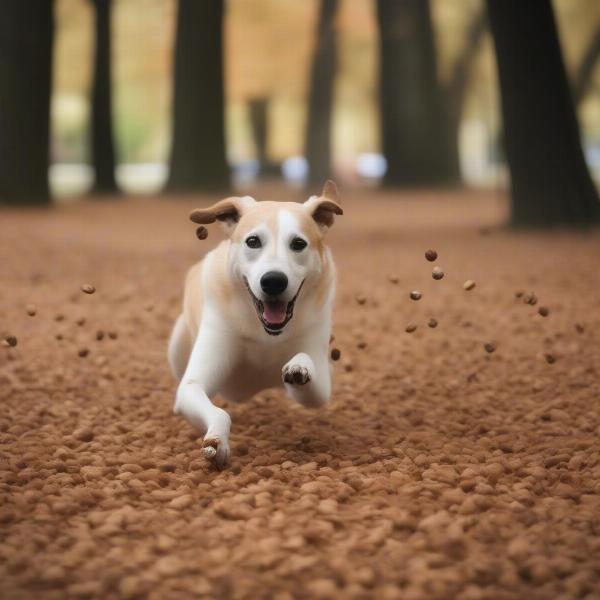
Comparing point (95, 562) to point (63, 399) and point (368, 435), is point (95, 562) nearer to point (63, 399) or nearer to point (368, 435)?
point (368, 435)

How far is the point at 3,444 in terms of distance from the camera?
471 cm

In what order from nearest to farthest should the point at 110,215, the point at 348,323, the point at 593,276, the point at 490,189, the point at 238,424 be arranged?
the point at 238,424
the point at 348,323
the point at 593,276
the point at 110,215
the point at 490,189

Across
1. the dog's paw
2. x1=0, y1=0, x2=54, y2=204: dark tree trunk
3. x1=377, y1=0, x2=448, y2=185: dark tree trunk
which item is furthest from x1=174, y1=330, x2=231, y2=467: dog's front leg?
x1=377, y1=0, x2=448, y2=185: dark tree trunk

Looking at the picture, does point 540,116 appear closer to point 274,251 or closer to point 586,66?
point 274,251

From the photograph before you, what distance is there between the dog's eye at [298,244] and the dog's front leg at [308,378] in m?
0.49

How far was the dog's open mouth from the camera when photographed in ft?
13.8

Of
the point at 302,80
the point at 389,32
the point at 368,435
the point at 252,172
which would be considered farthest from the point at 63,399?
the point at 252,172

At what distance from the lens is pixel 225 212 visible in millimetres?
4480

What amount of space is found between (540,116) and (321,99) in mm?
14992

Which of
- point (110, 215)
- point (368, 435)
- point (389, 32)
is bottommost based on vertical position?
point (368, 435)

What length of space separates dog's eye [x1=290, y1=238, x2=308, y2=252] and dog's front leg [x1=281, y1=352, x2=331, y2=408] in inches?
19.3

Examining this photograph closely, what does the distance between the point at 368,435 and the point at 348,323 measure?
3195mm

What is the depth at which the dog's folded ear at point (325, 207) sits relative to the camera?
4.46 meters

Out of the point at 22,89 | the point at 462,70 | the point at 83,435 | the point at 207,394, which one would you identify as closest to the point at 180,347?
the point at 83,435
